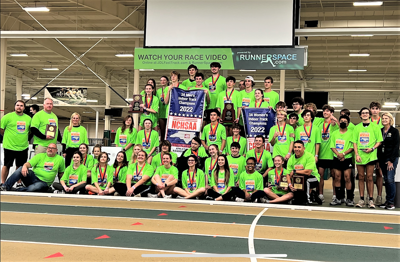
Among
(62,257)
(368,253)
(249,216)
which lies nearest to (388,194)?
(249,216)

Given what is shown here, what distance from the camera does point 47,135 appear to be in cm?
749

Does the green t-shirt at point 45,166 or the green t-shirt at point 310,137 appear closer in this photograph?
the green t-shirt at point 310,137

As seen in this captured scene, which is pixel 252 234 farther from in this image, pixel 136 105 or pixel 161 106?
pixel 161 106

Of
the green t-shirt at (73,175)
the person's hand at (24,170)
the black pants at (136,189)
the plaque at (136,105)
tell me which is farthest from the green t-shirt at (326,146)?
the person's hand at (24,170)

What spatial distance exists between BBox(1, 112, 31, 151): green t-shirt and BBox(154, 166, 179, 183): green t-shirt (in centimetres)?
257

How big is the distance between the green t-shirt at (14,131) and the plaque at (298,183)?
15.6ft

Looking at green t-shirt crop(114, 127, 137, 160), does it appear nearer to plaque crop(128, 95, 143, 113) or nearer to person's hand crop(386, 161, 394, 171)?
plaque crop(128, 95, 143, 113)

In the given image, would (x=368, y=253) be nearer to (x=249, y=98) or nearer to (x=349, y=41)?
(x=249, y=98)

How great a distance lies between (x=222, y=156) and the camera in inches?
258

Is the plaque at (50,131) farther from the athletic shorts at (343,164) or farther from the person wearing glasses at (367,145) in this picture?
the person wearing glasses at (367,145)

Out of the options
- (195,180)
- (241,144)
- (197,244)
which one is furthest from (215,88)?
(197,244)

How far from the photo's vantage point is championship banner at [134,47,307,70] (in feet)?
28.1

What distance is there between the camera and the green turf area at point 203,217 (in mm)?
4898

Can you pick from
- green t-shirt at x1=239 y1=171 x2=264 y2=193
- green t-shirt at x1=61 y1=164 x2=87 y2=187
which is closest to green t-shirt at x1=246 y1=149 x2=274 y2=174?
green t-shirt at x1=239 y1=171 x2=264 y2=193
